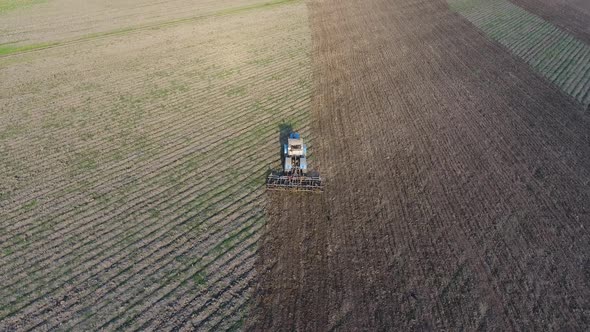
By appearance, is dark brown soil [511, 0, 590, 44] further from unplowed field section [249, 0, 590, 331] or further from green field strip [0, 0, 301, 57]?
green field strip [0, 0, 301, 57]

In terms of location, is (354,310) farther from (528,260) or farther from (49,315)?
(49,315)

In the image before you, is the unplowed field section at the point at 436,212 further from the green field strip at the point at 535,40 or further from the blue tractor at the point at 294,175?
the green field strip at the point at 535,40

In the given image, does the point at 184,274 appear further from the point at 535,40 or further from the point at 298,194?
the point at 535,40

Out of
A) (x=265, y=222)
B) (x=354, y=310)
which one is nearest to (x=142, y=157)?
(x=265, y=222)

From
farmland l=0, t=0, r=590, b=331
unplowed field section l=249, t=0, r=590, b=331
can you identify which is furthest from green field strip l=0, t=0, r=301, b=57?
unplowed field section l=249, t=0, r=590, b=331

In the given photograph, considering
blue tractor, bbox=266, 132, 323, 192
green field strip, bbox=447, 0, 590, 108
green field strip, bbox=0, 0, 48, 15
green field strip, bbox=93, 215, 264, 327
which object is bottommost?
green field strip, bbox=93, 215, 264, 327

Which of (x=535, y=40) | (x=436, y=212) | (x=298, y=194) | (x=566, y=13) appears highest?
(x=566, y=13)

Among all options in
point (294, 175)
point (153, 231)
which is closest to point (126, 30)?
point (153, 231)
